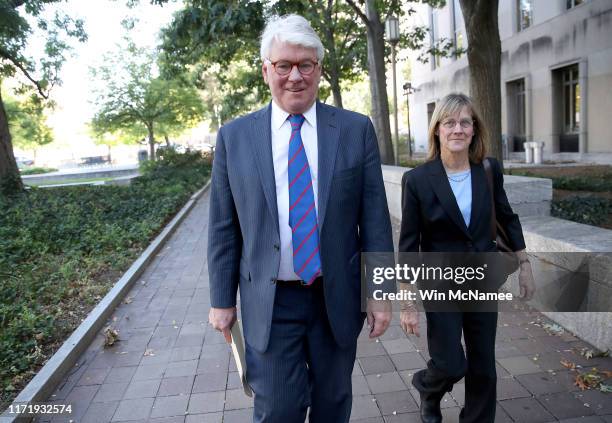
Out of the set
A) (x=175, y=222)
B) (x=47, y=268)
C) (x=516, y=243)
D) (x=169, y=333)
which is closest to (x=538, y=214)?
(x=516, y=243)

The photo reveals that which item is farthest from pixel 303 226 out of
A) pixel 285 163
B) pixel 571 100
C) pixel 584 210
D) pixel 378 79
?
pixel 571 100

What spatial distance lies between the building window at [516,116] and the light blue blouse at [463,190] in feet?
78.6

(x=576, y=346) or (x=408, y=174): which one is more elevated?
(x=408, y=174)

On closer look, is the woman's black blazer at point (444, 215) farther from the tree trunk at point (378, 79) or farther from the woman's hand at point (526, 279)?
the tree trunk at point (378, 79)

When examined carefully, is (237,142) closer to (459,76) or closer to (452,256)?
(452,256)

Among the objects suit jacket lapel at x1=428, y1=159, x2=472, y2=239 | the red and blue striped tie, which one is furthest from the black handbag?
the red and blue striped tie

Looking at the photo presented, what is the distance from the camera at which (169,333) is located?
16.3 feet

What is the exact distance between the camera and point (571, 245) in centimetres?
404

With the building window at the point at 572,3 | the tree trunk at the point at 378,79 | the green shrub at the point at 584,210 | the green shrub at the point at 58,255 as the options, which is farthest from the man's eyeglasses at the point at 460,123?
the building window at the point at 572,3

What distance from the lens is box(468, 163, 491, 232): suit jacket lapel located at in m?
2.72

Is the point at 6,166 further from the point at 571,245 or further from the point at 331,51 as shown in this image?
the point at 571,245

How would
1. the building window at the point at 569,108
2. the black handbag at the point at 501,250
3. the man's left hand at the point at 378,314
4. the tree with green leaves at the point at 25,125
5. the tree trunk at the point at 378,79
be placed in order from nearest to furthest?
the man's left hand at the point at 378,314
the black handbag at the point at 501,250
the tree trunk at the point at 378,79
the building window at the point at 569,108
the tree with green leaves at the point at 25,125

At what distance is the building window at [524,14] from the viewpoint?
22.6 metres

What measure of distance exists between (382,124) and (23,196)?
985cm
